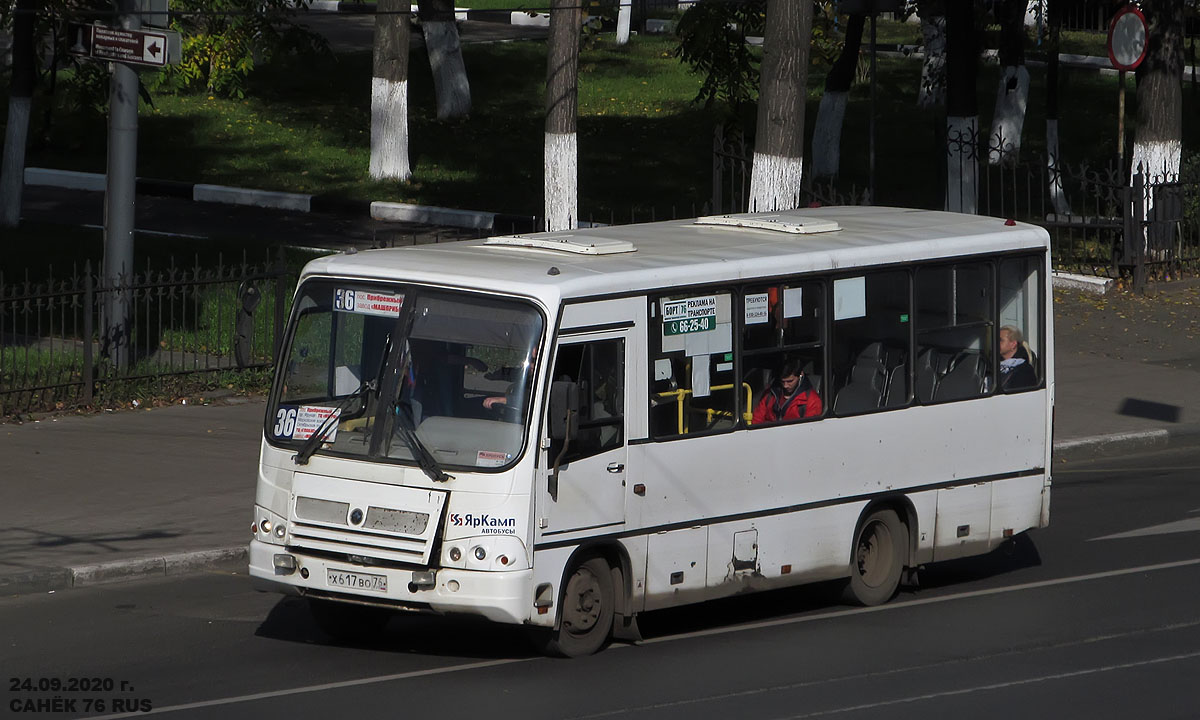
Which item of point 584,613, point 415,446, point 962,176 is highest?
point 962,176

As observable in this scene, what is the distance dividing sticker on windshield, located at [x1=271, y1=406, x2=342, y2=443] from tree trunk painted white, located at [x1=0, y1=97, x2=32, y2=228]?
50.2ft

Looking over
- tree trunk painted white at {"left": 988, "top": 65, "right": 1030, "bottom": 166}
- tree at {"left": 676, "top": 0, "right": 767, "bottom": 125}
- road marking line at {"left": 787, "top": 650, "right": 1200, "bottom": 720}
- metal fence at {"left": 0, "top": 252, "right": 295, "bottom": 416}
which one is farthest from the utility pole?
tree trunk painted white at {"left": 988, "top": 65, "right": 1030, "bottom": 166}

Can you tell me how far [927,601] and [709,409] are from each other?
2.19m

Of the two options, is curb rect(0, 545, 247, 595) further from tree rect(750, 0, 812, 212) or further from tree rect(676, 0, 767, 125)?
tree rect(676, 0, 767, 125)

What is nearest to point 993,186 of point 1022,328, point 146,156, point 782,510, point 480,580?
point 146,156

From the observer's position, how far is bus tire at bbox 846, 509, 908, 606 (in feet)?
34.0

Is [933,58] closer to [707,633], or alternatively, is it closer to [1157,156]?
[1157,156]

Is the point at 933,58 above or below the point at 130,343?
above

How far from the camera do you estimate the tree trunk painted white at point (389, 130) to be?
28.2 m

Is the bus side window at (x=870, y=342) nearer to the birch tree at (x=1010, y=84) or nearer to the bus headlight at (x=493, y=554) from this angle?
the bus headlight at (x=493, y=554)

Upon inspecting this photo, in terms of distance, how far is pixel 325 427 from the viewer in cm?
884

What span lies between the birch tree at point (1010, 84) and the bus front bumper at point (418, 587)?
77.3 feet

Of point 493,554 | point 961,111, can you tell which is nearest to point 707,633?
point 493,554

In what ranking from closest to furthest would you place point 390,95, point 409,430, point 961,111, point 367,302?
point 409,430 < point 367,302 < point 961,111 < point 390,95
